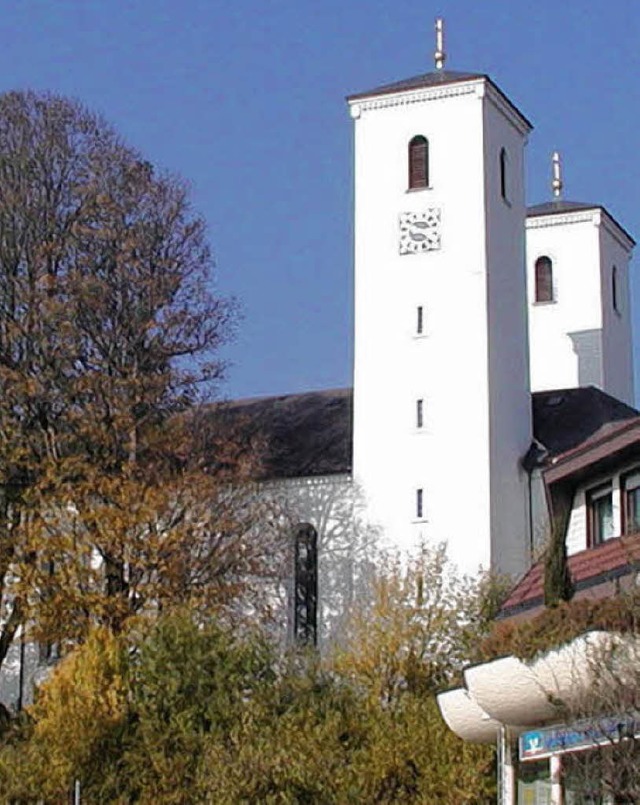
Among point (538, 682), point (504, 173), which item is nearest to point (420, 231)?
point (504, 173)

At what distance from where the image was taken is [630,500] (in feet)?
77.2

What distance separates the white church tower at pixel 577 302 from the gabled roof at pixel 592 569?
101 ft

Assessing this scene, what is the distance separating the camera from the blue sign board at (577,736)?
18391 millimetres

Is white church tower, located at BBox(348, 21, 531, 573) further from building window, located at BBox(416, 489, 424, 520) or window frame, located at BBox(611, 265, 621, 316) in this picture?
window frame, located at BBox(611, 265, 621, 316)

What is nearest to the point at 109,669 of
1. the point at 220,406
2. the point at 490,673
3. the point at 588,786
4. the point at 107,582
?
the point at 107,582

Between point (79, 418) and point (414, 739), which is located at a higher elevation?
point (79, 418)

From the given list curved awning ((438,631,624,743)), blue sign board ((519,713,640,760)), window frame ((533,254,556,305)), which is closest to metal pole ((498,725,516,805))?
curved awning ((438,631,624,743))

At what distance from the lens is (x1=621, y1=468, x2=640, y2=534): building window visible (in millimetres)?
23094

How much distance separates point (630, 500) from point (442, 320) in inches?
939

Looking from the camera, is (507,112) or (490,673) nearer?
(490,673)

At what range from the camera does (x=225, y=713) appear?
3506cm

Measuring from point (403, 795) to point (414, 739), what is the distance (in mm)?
1004

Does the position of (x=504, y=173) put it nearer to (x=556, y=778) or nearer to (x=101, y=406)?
(x=101, y=406)

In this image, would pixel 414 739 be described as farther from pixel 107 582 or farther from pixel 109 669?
pixel 107 582
